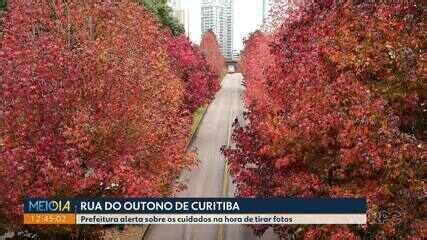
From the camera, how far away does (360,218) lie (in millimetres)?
15867

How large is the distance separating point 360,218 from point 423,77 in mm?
4081

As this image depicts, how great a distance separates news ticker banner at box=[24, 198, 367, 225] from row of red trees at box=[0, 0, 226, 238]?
37 cm

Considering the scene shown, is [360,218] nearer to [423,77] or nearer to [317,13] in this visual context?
[423,77]

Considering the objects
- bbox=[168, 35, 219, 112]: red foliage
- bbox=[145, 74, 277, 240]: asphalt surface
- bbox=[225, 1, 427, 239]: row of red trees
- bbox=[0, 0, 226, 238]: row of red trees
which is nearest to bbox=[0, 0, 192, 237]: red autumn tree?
bbox=[0, 0, 226, 238]: row of red trees

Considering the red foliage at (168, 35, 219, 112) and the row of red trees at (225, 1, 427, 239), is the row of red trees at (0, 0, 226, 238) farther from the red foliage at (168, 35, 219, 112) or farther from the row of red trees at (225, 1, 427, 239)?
the red foliage at (168, 35, 219, 112)

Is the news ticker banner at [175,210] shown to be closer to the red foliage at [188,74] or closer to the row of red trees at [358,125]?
the row of red trees at [358,125]

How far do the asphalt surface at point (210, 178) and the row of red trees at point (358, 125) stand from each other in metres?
10.8

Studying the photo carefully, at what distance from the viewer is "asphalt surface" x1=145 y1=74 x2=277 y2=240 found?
96.3 feet

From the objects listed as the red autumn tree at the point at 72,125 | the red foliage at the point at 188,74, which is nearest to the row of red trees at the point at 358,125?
the red autumn tree at the point at 72,125

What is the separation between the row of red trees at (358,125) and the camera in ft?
50.4

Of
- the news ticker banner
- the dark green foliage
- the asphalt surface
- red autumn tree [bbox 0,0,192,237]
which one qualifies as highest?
the dark green foliage

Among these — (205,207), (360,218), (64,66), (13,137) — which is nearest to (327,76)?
(360,218)

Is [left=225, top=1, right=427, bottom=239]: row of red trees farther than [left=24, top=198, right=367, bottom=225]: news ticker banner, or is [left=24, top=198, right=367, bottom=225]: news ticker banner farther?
[left=24, top=198, right=367, bottom=225]: news ticker banner

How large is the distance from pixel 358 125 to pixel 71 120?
329 inches
